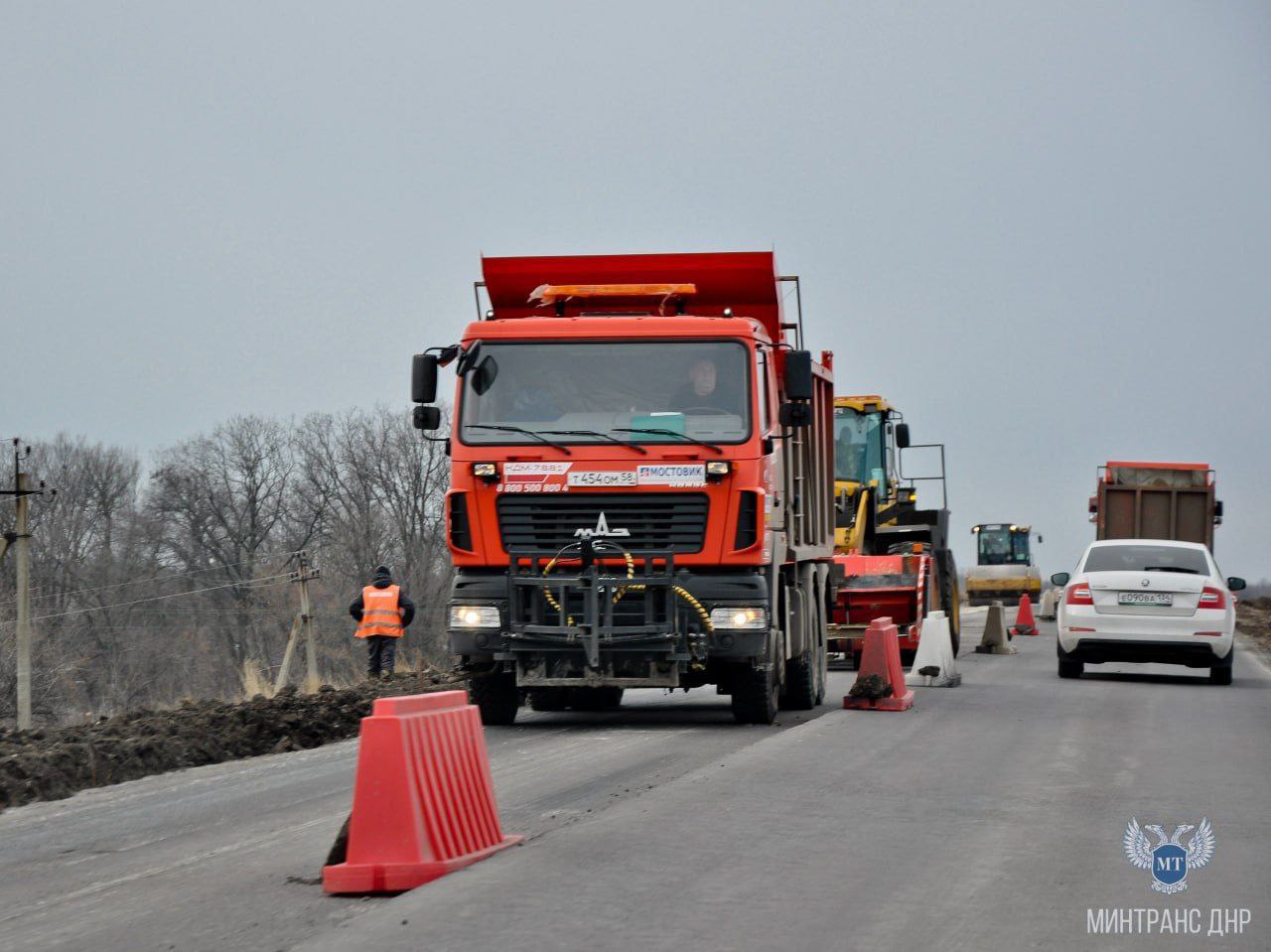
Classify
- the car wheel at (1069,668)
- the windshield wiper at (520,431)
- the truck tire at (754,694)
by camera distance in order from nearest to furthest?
1. the windshield wiper at (520,431)
2. the truck tire at (754,694)
3. the car wheel at (1069,668)

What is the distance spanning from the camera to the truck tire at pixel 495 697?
46.8ft

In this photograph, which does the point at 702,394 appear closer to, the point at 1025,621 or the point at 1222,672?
the point at 1222,672

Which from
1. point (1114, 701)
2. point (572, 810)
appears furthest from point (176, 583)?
point (572, 810)

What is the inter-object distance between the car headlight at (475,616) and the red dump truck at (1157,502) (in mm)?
22916

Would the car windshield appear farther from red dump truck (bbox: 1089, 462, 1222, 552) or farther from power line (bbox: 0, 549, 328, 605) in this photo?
power line (bbox: 0, 549, 328, 605)

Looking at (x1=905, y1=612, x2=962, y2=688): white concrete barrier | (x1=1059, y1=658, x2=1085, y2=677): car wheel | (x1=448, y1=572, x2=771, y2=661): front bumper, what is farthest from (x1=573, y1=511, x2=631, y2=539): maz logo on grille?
(x1=1059, y1=658, x2=1085, y2=677): car wheel

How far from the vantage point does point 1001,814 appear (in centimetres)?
873

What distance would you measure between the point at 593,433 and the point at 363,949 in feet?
26.0

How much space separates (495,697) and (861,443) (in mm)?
12082

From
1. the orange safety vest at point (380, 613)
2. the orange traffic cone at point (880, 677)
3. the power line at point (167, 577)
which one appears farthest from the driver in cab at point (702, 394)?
the power line at point (167, 577)

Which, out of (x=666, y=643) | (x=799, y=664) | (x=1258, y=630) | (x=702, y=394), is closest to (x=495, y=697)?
(x=666, y=643)

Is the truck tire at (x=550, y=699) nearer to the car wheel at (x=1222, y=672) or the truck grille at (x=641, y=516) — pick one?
the truck grille at (x=641, y=516)

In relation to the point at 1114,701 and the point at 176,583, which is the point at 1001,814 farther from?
the point at 176,583

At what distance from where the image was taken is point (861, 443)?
25266mm
